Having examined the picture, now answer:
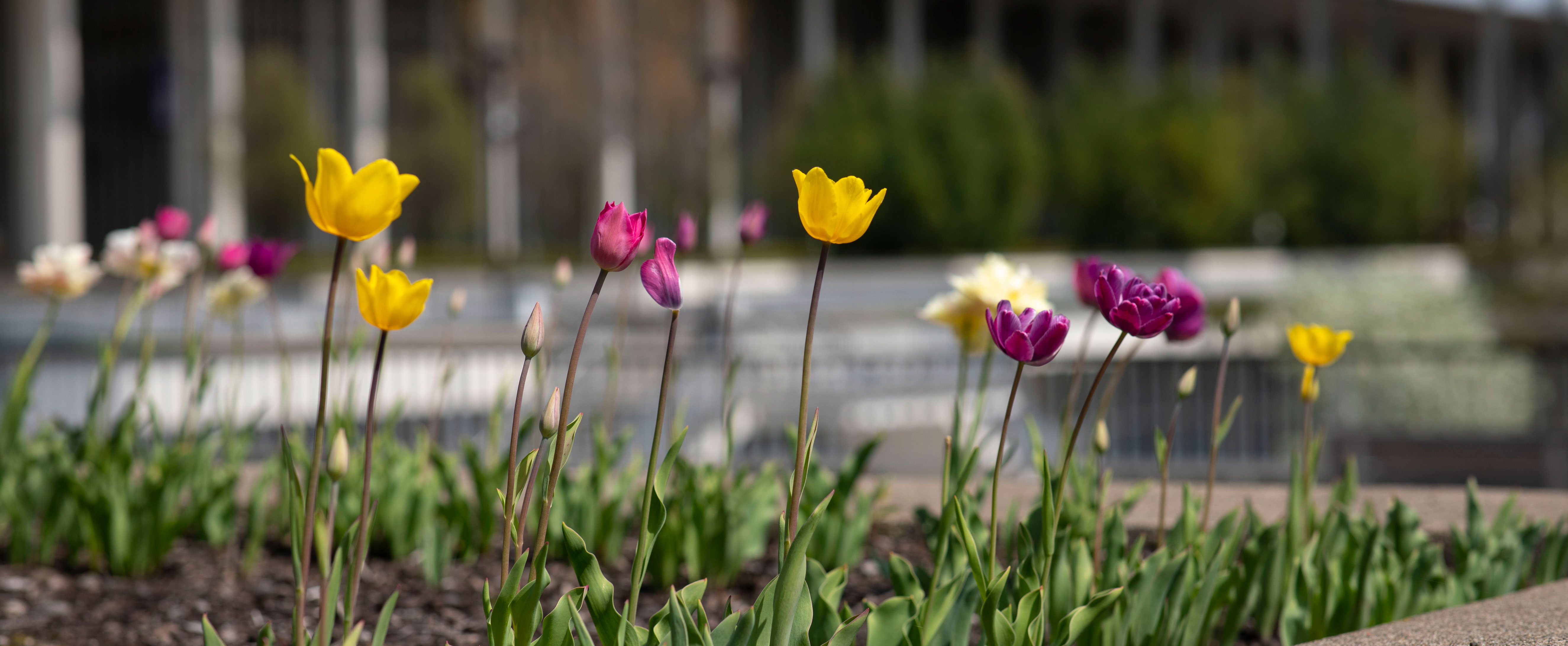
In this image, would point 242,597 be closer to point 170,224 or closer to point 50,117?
point 170,224

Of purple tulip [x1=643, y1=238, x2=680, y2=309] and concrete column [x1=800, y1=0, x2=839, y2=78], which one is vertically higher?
concrete column [x1=800, y1=0, x2=839, y2=78]

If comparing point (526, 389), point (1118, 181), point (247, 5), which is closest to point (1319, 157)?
point (1118, 181)

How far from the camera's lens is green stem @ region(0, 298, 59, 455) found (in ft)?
12.8

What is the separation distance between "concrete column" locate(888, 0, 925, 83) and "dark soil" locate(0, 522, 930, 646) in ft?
116

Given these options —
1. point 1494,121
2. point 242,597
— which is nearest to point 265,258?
point 242,597

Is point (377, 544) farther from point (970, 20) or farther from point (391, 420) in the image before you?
point (970, 20)

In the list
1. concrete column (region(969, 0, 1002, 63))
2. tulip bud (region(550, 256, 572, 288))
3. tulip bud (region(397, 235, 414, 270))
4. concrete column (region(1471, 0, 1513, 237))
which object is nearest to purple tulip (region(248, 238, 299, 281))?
tulip bud (region(397, 235, 414, 270))

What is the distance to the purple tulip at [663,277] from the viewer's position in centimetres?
200

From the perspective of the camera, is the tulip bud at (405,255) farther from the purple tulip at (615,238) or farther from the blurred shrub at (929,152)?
the blurred shrub at (929,152)

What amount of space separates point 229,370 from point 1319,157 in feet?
102

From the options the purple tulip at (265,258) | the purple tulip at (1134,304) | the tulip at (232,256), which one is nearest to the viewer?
the purple tulip at (1134,304)

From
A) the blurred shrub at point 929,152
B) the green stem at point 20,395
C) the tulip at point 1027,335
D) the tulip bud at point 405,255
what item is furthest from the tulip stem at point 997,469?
the blurred shrub at point 929,152

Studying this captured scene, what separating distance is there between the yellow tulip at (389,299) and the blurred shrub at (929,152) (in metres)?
23.6

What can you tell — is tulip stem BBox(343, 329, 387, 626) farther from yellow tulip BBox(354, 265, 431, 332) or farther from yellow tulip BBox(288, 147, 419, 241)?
yellow tulip BBox(288, 147, 419, 241)
